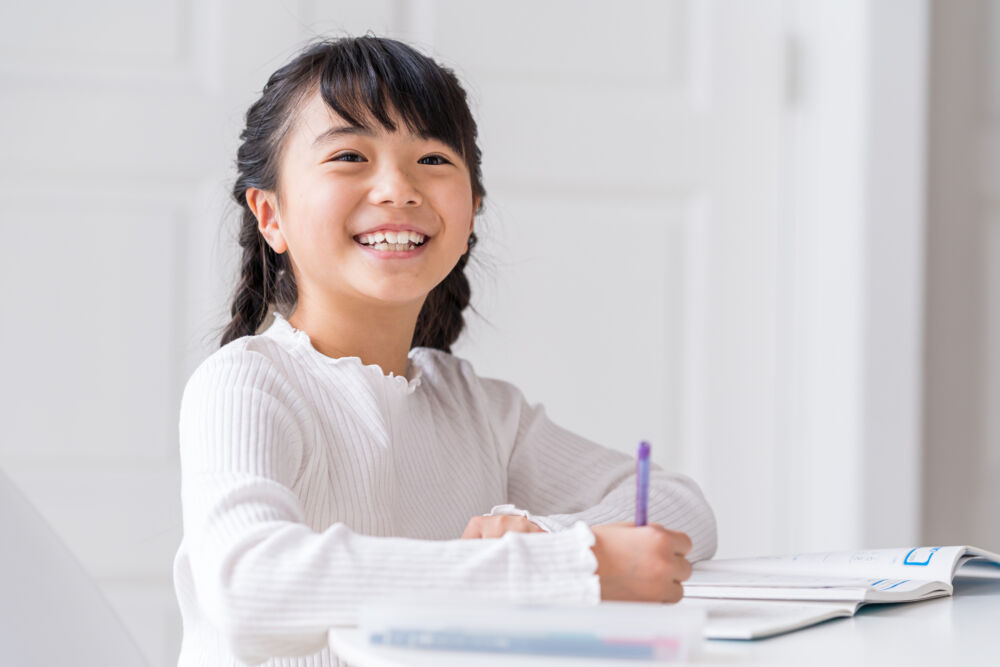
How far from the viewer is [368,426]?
982 millimetres

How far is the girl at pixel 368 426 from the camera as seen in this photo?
0.66 meters

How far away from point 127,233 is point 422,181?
2.62 feet

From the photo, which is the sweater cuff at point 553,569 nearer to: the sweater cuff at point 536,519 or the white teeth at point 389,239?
the sweater cuff at point 536,519

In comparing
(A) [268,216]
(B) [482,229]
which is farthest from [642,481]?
(B) [482,229]

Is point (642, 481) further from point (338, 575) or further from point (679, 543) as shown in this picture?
point (338, 575)

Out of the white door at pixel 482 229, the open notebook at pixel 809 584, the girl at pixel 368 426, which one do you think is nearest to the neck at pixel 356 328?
the girl at pixel 368 426

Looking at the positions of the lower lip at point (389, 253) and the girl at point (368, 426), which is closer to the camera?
the girl at point (368, 426)

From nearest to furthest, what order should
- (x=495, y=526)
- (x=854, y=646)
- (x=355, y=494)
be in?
(x=854, y=646)
(x=495, y=526)
(x=355, y=494)

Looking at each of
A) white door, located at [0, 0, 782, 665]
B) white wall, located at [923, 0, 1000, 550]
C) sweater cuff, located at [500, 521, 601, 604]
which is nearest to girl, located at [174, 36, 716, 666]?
sweater cuff, located at [500, 521, 601, 604]

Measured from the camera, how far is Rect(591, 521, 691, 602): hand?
0.70 m

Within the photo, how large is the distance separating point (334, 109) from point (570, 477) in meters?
0.46

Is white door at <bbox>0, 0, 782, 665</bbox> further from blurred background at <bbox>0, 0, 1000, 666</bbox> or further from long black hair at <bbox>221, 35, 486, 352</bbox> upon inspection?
long black hair at <bbox>221, 35, 486, 352</bbox>

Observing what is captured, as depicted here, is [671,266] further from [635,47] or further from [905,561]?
[905,561]

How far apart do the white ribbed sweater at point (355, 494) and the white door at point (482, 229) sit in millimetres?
556
